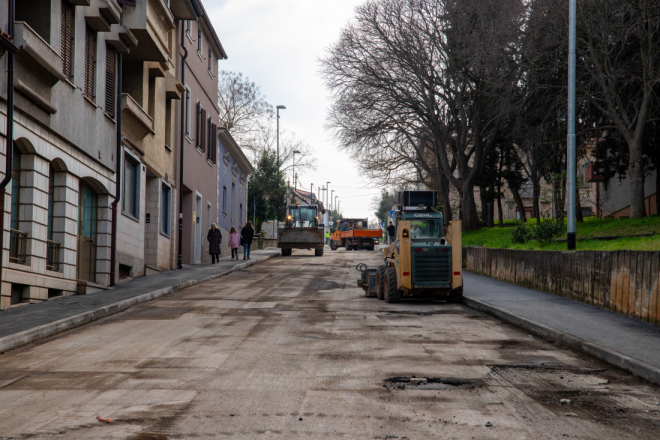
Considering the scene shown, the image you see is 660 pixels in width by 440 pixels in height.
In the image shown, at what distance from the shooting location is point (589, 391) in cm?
637

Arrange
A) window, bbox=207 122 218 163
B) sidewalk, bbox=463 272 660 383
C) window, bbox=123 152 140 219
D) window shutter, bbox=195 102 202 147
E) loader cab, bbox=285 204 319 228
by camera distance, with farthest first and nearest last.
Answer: loader cab, bbox=285 204 319 228 → window, bbox=207 122 218 163 → window shutter, bbox=195 102 202 147 → window, bbox=123 152 140 219 → sidewalk, bbox=463 272 660 383

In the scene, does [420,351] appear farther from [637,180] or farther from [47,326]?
[637,180]

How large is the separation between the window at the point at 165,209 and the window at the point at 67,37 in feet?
29.1

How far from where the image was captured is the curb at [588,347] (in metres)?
7.07

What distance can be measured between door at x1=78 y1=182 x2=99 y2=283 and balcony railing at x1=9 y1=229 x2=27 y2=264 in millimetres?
3501

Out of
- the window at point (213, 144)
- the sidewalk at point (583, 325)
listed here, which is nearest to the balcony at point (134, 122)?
the sidewalk at point (583, 325)

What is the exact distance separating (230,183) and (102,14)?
24.0m

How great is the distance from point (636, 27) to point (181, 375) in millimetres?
19622

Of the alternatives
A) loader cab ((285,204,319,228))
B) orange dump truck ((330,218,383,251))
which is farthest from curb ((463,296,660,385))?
orange dump truck ((330,218,383,251))

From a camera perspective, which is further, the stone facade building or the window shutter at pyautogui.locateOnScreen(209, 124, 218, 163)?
the window shutter at pyautogui.locateOnScreen(209, 124, 218, 163)

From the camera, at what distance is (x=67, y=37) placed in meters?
14.9

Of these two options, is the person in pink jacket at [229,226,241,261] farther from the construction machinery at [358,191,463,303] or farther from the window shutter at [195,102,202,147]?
the construction machinery at [358,191,463,303]

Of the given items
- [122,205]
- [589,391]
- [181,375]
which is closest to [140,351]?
[181,375]

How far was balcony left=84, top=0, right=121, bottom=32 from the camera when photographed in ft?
51.6
